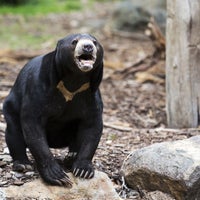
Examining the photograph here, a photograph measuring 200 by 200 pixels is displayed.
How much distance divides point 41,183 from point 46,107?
19.6 inches

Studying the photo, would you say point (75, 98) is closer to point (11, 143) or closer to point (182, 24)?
point (11, 143)

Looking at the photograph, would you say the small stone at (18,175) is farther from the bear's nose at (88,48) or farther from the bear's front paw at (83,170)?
the bear's nose at (88,48)

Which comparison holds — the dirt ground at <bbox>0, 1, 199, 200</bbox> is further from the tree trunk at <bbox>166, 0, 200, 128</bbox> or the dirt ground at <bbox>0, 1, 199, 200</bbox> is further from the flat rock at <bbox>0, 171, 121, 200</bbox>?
the tree trunk at <bbox>166, 0, 200, 128</bbox>

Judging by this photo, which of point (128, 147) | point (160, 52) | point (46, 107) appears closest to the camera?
point (46, 107)

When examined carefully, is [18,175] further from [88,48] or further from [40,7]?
[40,7]

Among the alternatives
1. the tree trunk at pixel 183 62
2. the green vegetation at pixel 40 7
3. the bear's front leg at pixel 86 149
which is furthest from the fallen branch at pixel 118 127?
the green vegetation at pixel 40 7

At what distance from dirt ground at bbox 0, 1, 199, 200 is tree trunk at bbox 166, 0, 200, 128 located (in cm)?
30

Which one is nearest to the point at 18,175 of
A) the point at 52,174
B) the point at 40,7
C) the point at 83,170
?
the point at 52,174

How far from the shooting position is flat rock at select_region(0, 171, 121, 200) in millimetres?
3777

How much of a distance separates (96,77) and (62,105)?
0.28 meters

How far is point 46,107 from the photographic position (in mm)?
3770

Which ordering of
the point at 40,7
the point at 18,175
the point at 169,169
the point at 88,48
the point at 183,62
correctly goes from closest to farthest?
the point at 88,48 → the point at 169,169 → the point at 18,175 → the point at 183,62 → the point at 40,7

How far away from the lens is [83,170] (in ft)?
12.7

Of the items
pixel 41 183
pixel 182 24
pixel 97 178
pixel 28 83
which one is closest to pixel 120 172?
pixel 97 178
